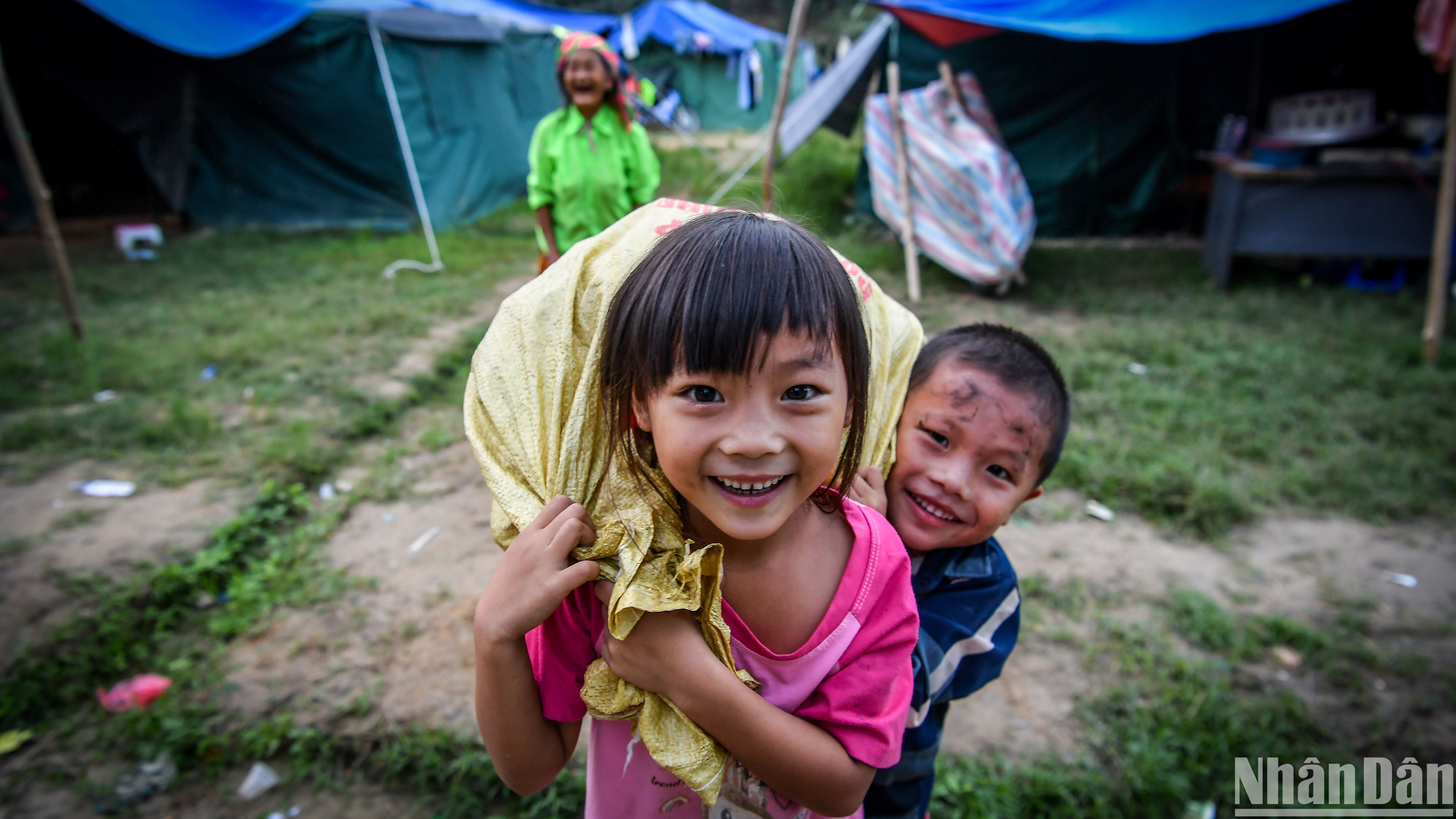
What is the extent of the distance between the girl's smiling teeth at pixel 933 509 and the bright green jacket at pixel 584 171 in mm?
3094

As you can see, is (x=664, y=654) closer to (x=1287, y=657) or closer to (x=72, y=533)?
(x=1287, y=657)

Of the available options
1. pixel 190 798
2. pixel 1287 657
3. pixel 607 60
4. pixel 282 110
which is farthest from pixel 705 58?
pixel 190 798

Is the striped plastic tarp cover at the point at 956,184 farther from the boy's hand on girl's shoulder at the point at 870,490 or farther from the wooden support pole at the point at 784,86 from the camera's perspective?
the boy's hand on girl's shoulder at the point at 870,490

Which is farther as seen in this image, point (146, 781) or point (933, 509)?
point (146, 781)

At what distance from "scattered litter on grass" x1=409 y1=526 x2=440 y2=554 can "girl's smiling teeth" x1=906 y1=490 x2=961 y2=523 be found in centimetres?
247

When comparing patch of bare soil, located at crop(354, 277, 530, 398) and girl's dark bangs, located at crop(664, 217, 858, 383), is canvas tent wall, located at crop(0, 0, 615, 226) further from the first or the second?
girl's dark bangs, located at crop(664, 217, 858, 383)

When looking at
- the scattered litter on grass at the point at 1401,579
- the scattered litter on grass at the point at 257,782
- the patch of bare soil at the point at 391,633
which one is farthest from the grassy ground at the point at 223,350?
the scattered litter on grass at the point at 1401,579

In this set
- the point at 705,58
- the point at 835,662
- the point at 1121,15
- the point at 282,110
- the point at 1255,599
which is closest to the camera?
the point at 835,662

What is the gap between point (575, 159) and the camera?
13.5ft

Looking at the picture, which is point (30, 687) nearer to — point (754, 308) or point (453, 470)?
point (453, 470)

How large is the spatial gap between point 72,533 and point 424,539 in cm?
136

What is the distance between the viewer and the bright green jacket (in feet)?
13.5

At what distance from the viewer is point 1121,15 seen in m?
6.28

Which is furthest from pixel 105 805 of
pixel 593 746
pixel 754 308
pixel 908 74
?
pixel 908 74
